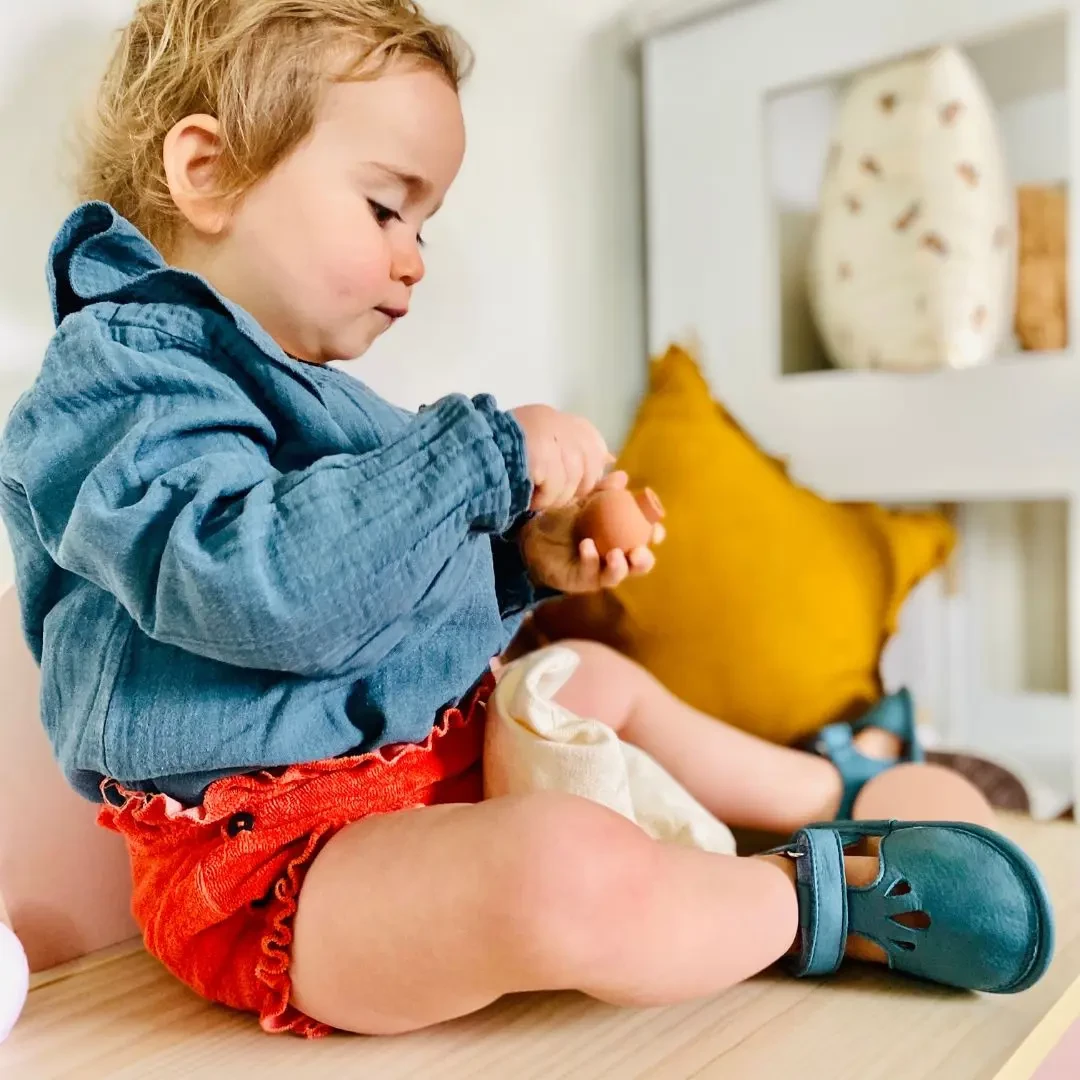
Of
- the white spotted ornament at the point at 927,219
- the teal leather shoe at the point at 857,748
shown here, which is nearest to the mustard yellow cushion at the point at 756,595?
the teal leather shoe at the point at 857,748

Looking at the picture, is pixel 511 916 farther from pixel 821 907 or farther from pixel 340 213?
pixel 340 213

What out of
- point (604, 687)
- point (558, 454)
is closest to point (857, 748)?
point (604, 687)

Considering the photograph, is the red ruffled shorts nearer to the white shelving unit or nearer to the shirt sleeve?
the shirt sleeve

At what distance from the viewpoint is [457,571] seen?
0.69m

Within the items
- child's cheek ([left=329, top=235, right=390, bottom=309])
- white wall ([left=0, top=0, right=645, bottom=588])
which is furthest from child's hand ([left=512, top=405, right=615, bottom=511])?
white wall ([left=0, top=0, right=645, bottom=588])

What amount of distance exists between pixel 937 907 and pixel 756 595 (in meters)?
0.43

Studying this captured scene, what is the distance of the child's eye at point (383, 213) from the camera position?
2.43ft

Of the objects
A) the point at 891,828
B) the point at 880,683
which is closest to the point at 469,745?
the point at 891,828

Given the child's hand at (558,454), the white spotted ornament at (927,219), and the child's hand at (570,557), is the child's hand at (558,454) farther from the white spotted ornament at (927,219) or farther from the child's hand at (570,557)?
the white spotted ornament at (927,219)

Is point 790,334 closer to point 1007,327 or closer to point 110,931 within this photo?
point 1007,327

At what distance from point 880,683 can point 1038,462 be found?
0.83 ft

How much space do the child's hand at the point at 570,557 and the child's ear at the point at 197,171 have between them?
0.99 feet

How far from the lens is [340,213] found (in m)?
0.72

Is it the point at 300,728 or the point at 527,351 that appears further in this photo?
the point at 527,351
